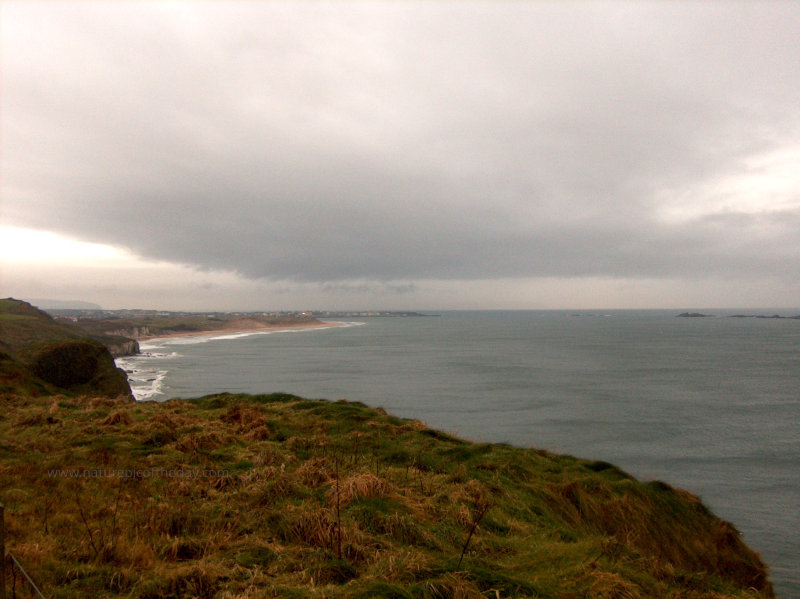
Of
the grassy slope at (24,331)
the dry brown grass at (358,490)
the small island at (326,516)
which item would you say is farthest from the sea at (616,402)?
the dry brown grass at (358,490)

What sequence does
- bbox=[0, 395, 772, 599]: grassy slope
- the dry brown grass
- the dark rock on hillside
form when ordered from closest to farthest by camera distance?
bbox=[0, 395, 772, 599]: grassy slope
the dry brown grass
the dark rock on hillside

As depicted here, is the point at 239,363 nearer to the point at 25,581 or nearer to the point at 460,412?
the point at 460,412

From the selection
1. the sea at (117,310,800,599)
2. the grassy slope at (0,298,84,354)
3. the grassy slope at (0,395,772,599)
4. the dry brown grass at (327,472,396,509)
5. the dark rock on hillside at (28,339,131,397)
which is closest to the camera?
the grassy slope at (0,395,772,599)

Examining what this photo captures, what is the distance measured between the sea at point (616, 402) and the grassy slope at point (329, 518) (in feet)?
20.2

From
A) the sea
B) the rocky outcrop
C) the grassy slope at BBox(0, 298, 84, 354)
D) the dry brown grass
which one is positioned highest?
the dry brown grass

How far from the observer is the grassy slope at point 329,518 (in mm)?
5855

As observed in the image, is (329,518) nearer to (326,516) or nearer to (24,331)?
(326,516)

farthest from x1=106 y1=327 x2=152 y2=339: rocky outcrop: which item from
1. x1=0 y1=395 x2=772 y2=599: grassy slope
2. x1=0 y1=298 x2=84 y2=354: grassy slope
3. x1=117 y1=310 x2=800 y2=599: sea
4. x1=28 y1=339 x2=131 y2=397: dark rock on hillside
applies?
x1=0 y1=395 x2=772 y2=599: grassy slope

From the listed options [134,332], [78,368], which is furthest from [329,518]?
[134,332]

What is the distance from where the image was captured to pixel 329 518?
7559 millimetres

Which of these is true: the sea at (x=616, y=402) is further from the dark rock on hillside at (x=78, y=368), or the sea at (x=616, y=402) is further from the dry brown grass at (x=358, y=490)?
the dry brown grass at (x=358, y=490)

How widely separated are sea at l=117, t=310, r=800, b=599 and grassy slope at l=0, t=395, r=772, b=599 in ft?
20.2

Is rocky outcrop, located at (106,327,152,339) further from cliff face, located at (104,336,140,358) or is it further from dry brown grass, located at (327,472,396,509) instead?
dry brown grass, located at (327,472,396,509)

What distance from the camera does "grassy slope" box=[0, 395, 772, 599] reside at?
5855 mm
